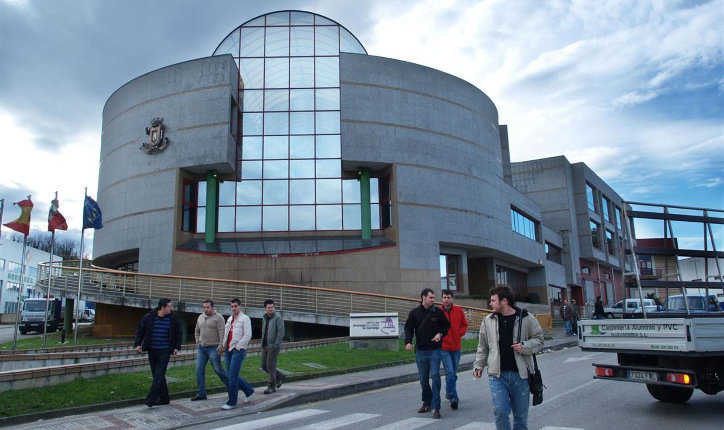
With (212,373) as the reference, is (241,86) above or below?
above

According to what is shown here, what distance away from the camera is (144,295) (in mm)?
23750

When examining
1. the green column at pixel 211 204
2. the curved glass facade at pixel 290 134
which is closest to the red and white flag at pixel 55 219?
the green column at pixel 211 204

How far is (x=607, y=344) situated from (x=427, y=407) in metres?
2.80

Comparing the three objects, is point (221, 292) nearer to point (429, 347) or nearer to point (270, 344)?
point (270, 344)

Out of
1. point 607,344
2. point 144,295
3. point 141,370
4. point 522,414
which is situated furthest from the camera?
point 144,295

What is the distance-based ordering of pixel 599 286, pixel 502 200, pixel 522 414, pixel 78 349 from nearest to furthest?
pixel 522 414 < pixel 78 349 < pixel 502 200 < pixel 599 286

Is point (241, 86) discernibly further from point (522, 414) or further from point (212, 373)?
point (522, 414)

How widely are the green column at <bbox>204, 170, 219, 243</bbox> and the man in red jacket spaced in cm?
2412

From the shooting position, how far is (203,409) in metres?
8.60

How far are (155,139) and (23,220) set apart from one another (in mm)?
13762

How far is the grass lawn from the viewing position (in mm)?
8117

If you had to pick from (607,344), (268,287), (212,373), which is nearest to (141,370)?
(212,373)

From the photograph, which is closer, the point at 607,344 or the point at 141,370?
the point at 607,344

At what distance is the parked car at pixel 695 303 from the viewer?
9.03 m
